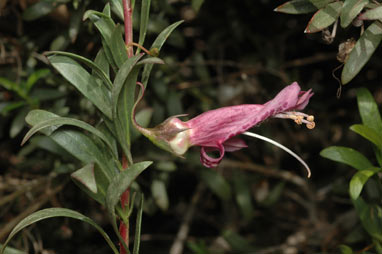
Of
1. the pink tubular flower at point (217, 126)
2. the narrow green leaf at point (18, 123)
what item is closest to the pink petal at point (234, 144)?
the pink tubular flower at point (217, 126)

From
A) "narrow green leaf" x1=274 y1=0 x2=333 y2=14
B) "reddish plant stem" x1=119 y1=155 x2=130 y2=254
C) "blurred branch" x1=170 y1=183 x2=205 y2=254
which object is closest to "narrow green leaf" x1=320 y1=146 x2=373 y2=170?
"narrow green leaf" x1=274 y1=0 x2=333 y2=14

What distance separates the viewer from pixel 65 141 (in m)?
0.98

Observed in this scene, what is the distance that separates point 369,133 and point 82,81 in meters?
0.62

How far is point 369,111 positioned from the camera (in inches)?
45.7

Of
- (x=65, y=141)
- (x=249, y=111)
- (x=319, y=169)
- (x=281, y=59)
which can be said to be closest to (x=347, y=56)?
(x=249, y=111)

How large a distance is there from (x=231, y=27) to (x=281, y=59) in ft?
0.75

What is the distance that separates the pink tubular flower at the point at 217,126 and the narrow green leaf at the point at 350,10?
0.49 feet

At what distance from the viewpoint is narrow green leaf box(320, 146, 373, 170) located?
44.5 inches

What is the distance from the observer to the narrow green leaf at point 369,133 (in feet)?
3.56

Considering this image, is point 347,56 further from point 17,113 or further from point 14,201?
point 14,201

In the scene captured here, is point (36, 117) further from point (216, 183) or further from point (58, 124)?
point (216, 183)

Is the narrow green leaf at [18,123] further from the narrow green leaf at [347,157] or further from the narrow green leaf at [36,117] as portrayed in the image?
the narrow green leaf at [347,157]

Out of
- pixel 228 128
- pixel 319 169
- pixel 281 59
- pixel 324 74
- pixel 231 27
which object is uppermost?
pixel 228 128

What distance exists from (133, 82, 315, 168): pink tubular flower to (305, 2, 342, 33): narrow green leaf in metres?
0.13
